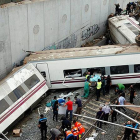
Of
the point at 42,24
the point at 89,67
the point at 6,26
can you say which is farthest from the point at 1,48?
the point at 89,67

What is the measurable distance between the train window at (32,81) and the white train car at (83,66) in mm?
860

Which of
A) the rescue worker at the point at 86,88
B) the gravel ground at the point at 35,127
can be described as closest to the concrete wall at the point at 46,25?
the gravel ground at the point at 35,127

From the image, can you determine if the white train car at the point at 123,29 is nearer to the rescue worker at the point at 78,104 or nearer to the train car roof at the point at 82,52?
the train car roof at the point at 82,52

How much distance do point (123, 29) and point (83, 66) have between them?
7.88 meters

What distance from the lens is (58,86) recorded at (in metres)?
18.5

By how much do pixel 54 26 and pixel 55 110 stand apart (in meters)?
8.23

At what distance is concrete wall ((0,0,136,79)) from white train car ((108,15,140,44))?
166cm

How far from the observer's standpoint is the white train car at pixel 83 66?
18.1 meters

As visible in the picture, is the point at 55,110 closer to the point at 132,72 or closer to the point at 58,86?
the point at 58,86

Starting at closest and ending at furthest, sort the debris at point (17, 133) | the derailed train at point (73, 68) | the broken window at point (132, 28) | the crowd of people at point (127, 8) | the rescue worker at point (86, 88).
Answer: the debris at point (17, 133) < the derailed train at point (73, 68) < the rescue worker at point (86, 88) < the broken window at point (132, 28) < the crowd of people at point (127, 8)

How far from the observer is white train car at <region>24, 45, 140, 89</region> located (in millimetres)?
18125

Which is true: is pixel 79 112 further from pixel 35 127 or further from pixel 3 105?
pixel 3 105

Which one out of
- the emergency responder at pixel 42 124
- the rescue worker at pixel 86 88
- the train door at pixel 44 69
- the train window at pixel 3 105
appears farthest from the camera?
the train door at pixel 44 69

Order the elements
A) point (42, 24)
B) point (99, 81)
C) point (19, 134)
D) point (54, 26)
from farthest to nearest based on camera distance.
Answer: point (54, 26) → point (42, 24) → point (99, 81) → point (19, 134)
